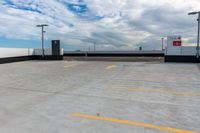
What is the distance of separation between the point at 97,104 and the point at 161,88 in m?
2.92

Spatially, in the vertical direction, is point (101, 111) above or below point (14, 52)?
below

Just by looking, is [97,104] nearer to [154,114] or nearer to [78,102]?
[78,102]

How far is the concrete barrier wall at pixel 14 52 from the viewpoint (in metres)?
18.1

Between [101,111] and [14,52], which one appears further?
[14,52]

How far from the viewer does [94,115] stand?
3.84 m

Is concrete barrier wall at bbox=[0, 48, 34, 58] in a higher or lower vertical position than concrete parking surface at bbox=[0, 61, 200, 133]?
higher

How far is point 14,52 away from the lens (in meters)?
19.6

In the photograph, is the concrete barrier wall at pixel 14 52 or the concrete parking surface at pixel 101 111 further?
the concrete barrier wall at pixel 14 52

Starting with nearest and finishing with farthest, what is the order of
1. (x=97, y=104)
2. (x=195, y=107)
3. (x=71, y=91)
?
(x=195, y=107), (x=97, y=104), (x=71, y=91)

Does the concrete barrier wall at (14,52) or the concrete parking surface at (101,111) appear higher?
the concrete barrier wall at (14,52)

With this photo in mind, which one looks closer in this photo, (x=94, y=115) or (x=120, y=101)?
(x=94, y=115)

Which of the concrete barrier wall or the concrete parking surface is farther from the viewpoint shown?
the concrete barrier wall

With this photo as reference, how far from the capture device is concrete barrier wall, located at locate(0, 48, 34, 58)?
713 inches

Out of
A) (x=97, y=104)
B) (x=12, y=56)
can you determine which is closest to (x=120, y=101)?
(x=97, y=104)
